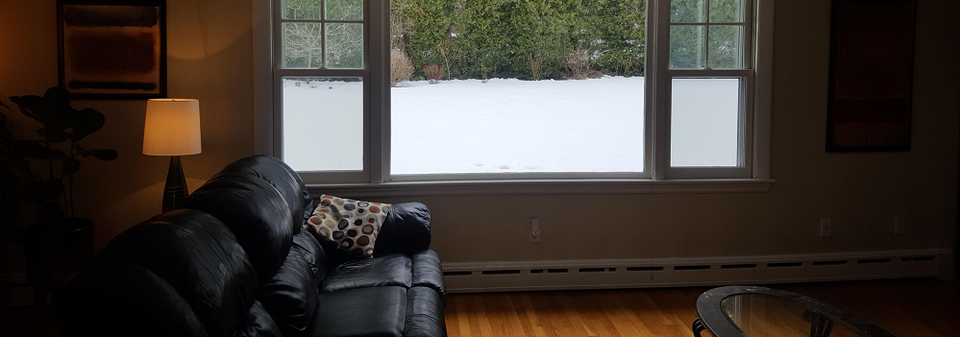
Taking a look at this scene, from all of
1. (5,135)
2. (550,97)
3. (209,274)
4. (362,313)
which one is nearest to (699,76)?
(550,97)

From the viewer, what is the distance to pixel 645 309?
3.79 m

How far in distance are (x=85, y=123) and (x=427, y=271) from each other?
5.95 ft

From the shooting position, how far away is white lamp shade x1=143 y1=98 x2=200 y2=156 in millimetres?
3316

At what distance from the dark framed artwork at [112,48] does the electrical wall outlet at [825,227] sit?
3.79m

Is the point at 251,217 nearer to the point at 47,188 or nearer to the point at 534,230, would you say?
the point at 47,188

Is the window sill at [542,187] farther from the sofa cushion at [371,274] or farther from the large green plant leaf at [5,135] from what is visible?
the large green plant leaf at [5,135]

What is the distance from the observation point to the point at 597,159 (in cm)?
417

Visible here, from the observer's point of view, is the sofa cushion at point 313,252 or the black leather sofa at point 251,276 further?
the sofa cushion at point 313,252

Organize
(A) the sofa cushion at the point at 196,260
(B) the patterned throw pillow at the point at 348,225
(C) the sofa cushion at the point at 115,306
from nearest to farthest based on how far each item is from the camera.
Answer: (C) the sofa cushion at the point at 115,306 < (A) the sofa cushion at the point at 196,260 < (B) the patterned throw pillow at the point at 348,225

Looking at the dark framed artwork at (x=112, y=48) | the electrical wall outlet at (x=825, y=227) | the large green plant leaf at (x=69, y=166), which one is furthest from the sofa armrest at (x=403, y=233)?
the electrical wall outlet at (x=825, y=227)

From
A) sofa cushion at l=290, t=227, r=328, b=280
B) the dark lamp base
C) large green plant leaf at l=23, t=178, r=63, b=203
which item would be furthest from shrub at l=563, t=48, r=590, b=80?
large green plant leaf at l=23, t=178, r=63, b=203

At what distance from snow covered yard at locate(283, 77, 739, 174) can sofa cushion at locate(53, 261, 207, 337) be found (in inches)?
102

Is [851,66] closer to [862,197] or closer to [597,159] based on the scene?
[862,197]

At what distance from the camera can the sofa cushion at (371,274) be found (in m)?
2.89
